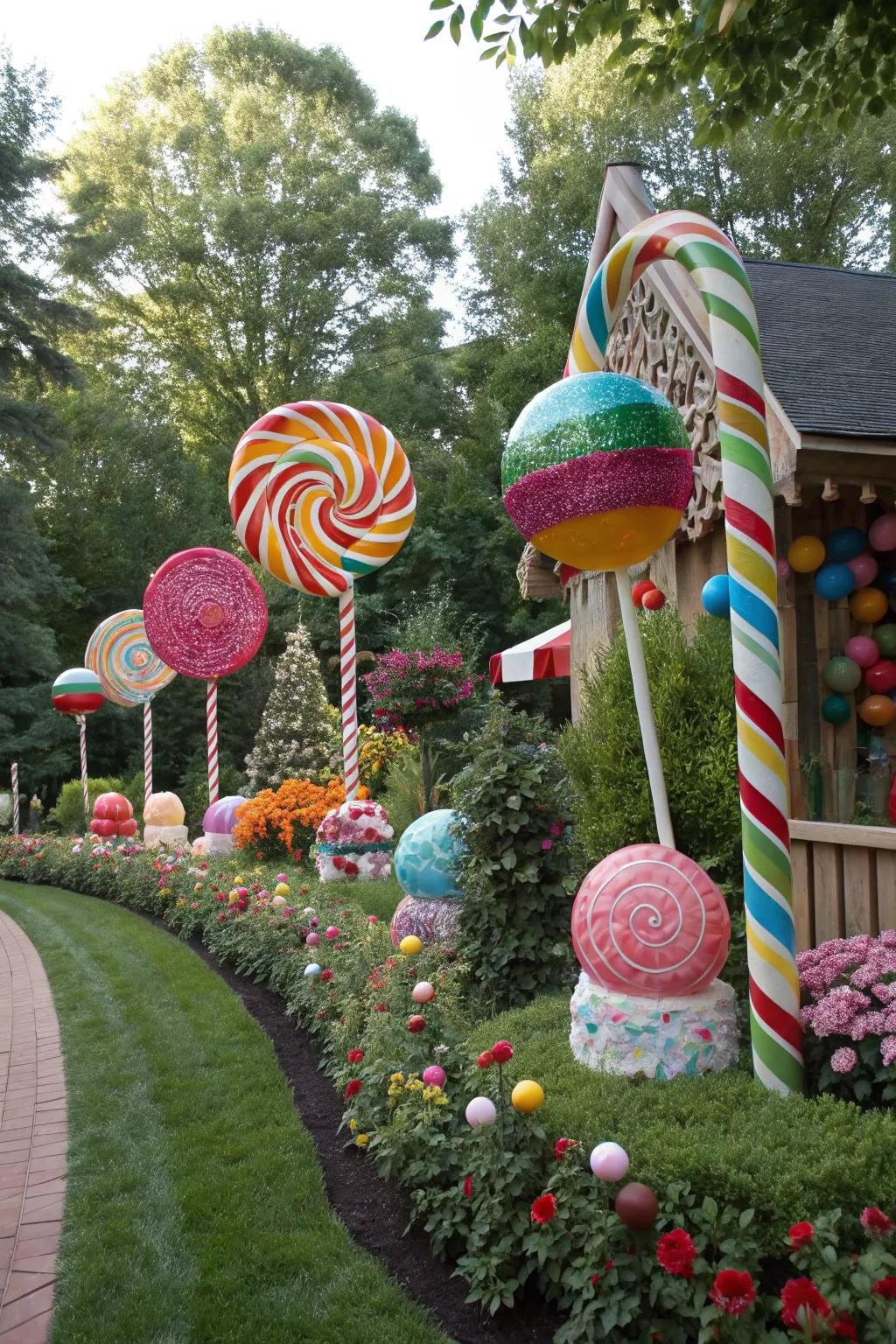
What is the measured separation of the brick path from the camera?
125 inches

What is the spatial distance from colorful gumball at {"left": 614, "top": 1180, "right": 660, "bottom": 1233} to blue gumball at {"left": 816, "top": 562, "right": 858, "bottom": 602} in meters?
4.42

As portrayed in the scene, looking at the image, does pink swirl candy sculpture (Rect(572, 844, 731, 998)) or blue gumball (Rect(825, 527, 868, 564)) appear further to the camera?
blue gumball (Rect(825, 527, 868, 564))

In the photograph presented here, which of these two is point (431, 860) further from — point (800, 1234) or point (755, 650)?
point (800, 1234)

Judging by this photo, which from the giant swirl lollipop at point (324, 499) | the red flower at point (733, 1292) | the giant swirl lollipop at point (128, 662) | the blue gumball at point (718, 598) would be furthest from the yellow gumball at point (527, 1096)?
the giant swirl lollipop at point (128, 662)

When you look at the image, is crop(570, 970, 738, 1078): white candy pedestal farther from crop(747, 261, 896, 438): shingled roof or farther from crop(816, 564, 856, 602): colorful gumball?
crop(816, 564, 856, 602): colorful gumball

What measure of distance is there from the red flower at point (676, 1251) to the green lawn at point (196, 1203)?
0.83 meters

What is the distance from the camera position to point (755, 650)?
11.7 feet

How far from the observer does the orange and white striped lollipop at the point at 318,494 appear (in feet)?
29.5

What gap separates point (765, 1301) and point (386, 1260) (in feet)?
4.22

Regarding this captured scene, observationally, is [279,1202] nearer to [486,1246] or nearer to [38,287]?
[486,1246]

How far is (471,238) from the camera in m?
23.8

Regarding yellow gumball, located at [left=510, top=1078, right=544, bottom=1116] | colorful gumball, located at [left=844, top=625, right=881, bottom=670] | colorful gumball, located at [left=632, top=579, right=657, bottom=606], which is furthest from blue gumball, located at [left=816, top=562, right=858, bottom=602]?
yellow gumball, located at [left=510, top=1078, right=544, bottom=1116]

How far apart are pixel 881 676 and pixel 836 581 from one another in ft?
2.20

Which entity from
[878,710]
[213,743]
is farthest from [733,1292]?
[213,743]
